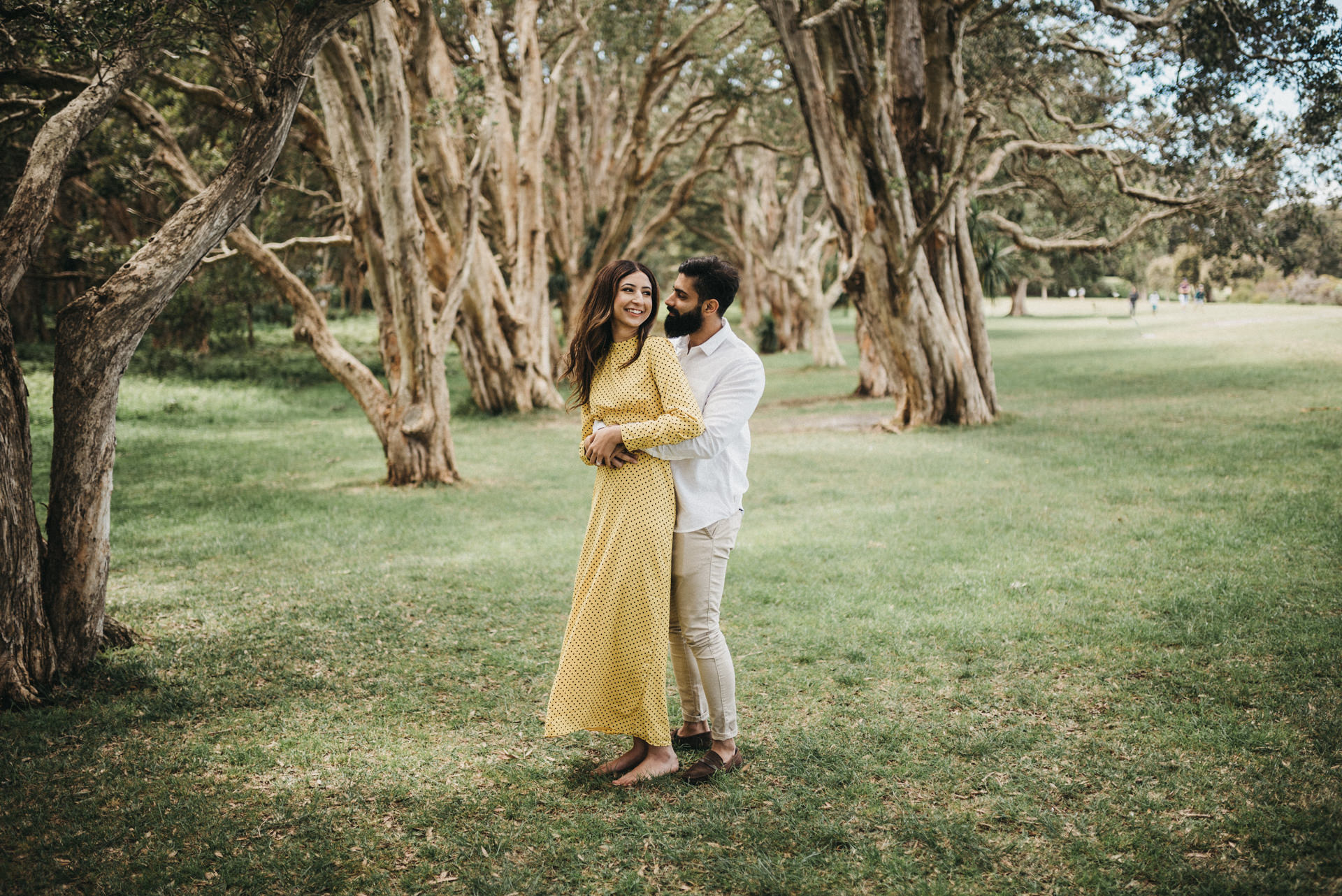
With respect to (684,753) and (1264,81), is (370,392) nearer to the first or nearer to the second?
(684,753)

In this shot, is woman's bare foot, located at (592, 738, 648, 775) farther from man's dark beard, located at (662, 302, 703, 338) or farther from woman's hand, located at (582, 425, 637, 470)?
man's dark beard, located at (662, 302, 703, 338)

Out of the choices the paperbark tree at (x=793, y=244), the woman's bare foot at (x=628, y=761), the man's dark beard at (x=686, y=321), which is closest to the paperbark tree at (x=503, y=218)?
the paperbark tree at (x=793, y=244)

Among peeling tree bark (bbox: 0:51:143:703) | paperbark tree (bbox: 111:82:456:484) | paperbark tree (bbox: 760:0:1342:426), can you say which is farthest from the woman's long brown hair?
paperbark tree (bbox: 760:0:1342:426)

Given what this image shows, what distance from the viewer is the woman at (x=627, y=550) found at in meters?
3.66

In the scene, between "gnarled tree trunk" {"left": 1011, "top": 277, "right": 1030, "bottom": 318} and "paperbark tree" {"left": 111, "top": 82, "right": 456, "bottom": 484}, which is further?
"gnarled tree trunk" {"left": 1011, "top": 277, "right": 1030, "bottom": 318}

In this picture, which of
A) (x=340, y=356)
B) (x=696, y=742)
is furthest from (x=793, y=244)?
(x=696, y=742)

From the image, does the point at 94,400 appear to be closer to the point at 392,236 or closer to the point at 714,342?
the point at 714,342

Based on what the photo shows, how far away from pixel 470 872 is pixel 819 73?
12175mm

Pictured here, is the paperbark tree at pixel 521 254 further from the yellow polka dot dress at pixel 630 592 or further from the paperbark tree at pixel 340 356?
the yellow polka dot dress at pixel 630 592

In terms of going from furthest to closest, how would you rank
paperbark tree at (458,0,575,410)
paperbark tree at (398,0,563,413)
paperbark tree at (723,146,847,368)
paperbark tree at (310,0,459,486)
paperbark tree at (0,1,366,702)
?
1. paperbark tree at (723,146,847,368)
2. paperbark tree at (458,0,575,410)
3. paperbark tree at (398,0,563,413)
4. paperbark tree at (310,0,459,486)
5. paperbark tree at (0,1,366,702)

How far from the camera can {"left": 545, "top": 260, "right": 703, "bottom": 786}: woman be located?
3660mm

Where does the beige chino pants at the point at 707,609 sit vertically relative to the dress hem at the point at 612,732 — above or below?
above

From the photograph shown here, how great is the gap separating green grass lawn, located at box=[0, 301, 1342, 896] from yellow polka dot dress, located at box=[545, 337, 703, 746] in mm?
352

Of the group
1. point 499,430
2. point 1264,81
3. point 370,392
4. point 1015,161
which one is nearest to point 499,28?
point 499,430
